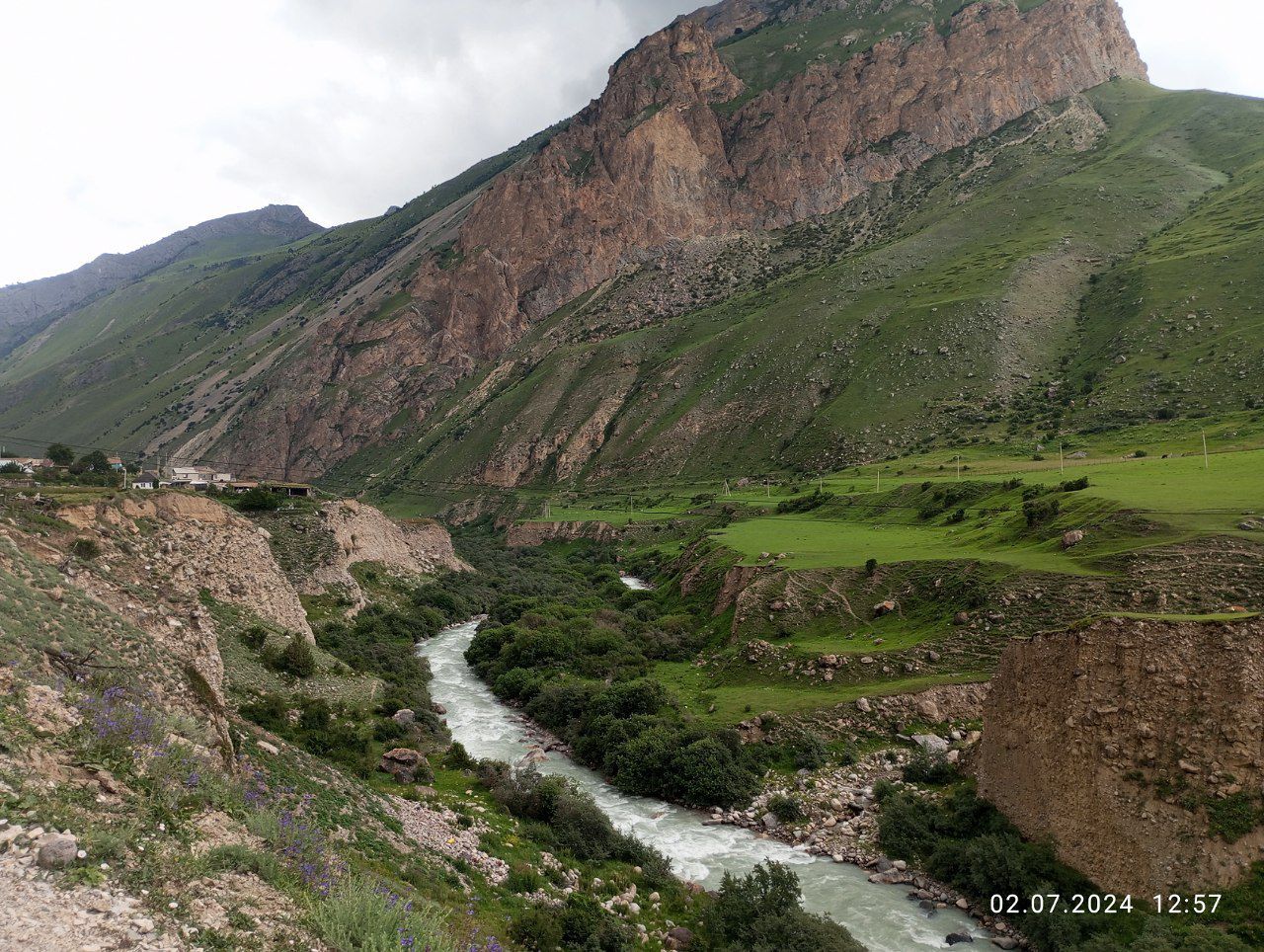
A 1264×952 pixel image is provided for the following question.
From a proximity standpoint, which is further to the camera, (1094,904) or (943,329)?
(943,329)

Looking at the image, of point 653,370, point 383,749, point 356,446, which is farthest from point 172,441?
point 383,749

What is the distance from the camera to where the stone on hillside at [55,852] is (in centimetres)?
677

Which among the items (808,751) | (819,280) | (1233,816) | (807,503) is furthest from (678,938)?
(819,280)

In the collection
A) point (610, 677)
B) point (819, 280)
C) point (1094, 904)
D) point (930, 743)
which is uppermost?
point (819, 280)

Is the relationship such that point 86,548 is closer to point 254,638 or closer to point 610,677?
point 254,638

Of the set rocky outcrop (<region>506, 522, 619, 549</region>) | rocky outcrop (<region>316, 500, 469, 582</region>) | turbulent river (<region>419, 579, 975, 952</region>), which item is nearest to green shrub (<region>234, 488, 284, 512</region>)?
rocky outcrop (<region>316, 500, 469, 582</region>)

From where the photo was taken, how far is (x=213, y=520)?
3566 cm

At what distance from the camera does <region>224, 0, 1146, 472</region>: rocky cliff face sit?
17150 cm

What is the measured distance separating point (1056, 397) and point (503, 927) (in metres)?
90.0

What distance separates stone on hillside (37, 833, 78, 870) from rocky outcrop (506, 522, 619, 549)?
83.6 m

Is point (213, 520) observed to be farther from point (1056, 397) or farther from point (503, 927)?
point (1056, 397)

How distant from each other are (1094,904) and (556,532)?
286 feet

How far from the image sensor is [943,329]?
10138cm

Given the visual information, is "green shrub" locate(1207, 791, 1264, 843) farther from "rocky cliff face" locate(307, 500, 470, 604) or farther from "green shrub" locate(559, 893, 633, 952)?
"rocky cliff face" locate(307, 500, 470, 604)
